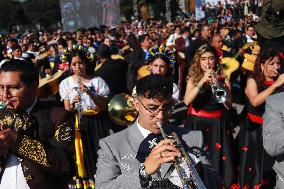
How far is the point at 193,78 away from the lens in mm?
5500

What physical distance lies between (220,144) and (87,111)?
5.29 feet

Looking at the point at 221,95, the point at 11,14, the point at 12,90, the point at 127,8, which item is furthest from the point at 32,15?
the point at 12,90

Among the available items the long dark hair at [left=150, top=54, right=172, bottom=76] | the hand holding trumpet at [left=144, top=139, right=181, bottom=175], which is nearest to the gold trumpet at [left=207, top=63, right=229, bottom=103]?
the long dark hair at [left=150, top=54, right=172, bottom=76]

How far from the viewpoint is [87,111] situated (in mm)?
5758

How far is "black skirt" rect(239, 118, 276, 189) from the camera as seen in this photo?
4.98 m

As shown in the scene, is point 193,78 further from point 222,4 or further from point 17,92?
point 17,92

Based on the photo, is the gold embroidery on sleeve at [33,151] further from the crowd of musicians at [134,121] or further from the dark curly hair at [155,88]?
the dark curly hair at [155,88]

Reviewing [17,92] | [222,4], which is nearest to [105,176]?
[17,92]

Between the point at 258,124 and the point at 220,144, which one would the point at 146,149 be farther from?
the point at 220,144

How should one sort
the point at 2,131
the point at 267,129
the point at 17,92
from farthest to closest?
the point at 267,129 < the point at 17,92 < the point at 2,131

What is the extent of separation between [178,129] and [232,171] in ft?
9.41

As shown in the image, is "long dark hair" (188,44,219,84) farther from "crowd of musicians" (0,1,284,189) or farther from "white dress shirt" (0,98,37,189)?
"white dress shirt" (0,98,37,189)

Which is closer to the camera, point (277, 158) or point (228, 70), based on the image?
point (277, 158)

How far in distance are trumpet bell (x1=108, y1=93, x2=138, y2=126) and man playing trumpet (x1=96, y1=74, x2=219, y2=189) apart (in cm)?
246
